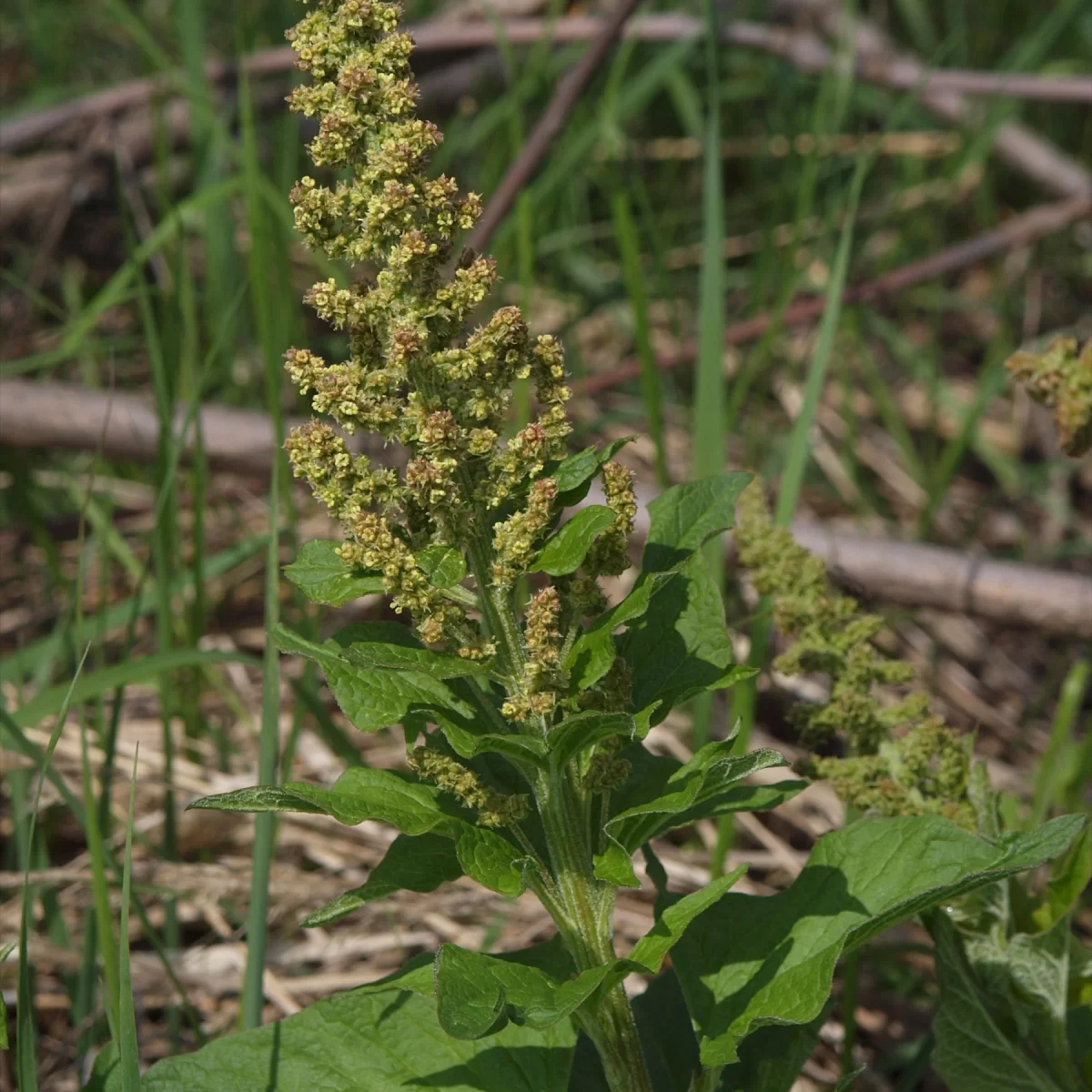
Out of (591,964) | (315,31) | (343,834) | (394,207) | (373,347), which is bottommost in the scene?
(343,834)

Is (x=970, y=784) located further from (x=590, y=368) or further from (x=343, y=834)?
(x=590, y=368)

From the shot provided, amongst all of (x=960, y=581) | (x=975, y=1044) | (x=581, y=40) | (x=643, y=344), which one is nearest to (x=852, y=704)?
(x=975, y=1044)

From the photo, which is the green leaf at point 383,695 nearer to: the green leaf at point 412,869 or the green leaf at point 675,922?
the green leaf at point 412,869

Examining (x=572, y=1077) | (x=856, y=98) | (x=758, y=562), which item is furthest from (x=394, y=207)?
(x=856, y=98)

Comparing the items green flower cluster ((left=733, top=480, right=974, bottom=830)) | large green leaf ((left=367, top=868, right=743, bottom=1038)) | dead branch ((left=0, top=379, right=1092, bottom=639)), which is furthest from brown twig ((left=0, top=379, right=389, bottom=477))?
large green leaf ((left=367, top=868, right=743, bottom=1038))

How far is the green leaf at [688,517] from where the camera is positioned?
1.76m

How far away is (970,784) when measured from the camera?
74.8 inches

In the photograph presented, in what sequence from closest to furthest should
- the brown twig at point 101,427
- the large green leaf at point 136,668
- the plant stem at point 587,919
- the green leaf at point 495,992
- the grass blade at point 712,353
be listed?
the green leaf at point 495,992, the plant stem at point 587,919, the large green leaf at point 136,668, the grass blade at point 712,353, the brown twig at point 101,427

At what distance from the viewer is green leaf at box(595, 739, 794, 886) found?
→ 4.93 feet

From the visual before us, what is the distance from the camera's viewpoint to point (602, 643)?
5.11 ft

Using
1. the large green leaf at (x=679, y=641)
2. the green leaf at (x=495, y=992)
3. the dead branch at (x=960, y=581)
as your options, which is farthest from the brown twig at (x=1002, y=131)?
the green leaf at (x=495, y=992)

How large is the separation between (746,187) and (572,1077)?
4.15 m

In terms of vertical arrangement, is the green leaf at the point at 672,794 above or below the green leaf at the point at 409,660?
below

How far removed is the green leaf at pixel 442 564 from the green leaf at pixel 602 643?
18 centimetres
